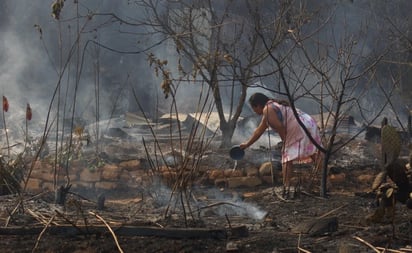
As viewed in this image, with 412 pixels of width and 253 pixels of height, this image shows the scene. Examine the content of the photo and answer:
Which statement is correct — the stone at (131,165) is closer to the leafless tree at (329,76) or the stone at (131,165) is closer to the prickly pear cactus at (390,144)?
the leafless tree at (329,76)

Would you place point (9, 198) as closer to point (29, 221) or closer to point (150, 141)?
point (29, 221)

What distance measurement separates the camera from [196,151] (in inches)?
193

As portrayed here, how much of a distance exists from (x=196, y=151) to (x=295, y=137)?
2527 mm

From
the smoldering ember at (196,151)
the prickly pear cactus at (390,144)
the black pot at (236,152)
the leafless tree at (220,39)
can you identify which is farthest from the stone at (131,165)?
the prickly pear cactus at (390,144)

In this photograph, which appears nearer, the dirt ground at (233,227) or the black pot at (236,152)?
the dirt ground at (233,227)

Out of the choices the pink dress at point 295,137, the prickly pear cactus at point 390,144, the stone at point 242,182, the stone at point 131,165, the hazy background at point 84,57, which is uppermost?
the hazy background at point 84,57

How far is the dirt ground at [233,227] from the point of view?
4.05 meters

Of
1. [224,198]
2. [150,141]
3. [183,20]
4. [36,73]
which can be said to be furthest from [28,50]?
[224,198]

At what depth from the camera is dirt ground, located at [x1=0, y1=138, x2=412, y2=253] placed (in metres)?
4.05

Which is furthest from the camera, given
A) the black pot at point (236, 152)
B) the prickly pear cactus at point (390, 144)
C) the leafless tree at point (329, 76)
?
the black pot at point (236, 152)

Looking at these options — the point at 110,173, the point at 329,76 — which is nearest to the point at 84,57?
Answer: the point at 110,173

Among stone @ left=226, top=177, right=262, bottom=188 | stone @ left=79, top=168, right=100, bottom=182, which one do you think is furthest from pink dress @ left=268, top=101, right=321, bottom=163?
stone @ left=79, top=168, right=100, bottom=182

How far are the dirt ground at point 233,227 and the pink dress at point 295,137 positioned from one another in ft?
1.45

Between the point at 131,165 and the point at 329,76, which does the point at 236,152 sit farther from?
the point at 131,165
